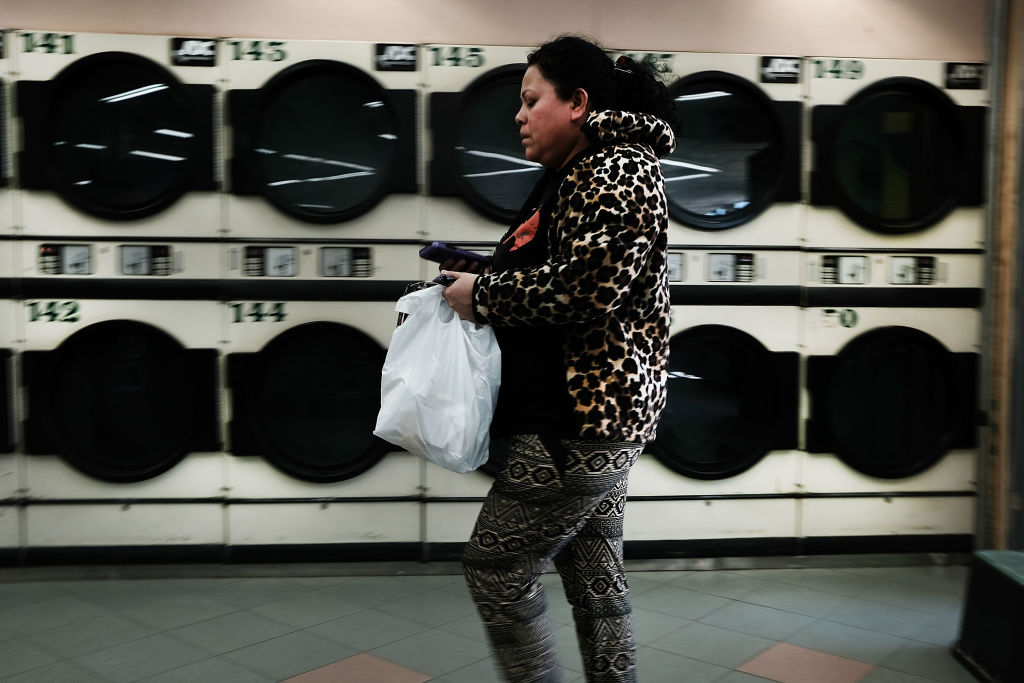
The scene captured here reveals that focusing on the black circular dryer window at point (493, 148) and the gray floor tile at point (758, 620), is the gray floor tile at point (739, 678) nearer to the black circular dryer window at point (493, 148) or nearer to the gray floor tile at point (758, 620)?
the gray floor tile at point (758, 620)

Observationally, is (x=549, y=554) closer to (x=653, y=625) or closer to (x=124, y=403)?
(x=653, y=625)

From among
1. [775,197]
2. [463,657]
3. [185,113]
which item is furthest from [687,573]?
[185,113]

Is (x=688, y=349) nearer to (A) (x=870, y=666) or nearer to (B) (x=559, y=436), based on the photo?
(A) (x=870, y=666)

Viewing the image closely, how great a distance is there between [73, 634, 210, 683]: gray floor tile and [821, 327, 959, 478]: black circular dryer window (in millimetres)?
2475

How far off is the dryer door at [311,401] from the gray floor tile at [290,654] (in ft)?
2.43

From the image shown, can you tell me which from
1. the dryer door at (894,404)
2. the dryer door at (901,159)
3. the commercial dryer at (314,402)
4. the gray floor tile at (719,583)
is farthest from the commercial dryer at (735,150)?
the gray floor tile at (719,583)

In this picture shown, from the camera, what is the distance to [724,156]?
136 inches

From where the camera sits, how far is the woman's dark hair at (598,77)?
1.61 metres

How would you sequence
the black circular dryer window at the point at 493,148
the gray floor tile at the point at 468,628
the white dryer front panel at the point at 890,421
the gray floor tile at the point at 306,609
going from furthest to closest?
the white dryer front panel at the point at 890,421 < the black circular dryer window at the point at 493,148 < the gray floor tile at the point at 306,609 < the gray floor tile at the point at 468,628

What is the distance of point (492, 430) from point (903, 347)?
8.15 feet

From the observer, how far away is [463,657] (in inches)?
103

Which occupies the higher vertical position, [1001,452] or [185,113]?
[185,113]

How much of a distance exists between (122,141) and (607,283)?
8.07 feet

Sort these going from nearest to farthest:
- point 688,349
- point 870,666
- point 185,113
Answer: point 870,666 → point 185,113 → point 688,349
